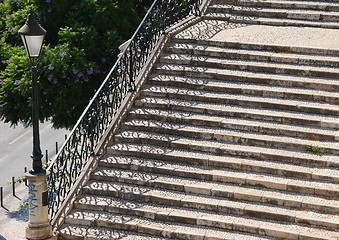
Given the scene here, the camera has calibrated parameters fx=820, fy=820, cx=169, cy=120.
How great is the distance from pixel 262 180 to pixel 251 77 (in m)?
2.36

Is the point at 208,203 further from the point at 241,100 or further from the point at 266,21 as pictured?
the point at 266,21

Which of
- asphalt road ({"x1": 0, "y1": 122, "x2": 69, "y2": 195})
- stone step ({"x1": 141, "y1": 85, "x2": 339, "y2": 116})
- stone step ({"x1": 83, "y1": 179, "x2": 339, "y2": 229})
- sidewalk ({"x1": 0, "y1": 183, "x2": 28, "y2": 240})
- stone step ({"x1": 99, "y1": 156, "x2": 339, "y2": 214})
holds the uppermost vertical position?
stone step ({"x1": 141, "y1": 85, "x2": 339, "y2": 116})

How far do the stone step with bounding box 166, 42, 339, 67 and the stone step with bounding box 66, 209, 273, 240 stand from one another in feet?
12.3

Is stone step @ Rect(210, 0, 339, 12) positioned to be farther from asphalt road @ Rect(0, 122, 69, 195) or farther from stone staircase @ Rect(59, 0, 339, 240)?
asphalt road @ Rect(0, 122, 69, 195)

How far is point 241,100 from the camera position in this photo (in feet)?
46.0

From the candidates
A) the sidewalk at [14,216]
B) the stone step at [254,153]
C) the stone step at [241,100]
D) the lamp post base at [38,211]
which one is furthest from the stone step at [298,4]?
the sidewalk at [14,216]

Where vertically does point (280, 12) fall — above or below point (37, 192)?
above

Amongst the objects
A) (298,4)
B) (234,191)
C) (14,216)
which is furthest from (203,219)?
(14,216)

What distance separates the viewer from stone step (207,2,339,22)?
1622cm

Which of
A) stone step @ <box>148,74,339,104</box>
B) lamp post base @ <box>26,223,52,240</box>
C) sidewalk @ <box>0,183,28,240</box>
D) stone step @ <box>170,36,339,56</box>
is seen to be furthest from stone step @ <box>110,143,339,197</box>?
sidewalk @ <box>0,183,28,240</box>

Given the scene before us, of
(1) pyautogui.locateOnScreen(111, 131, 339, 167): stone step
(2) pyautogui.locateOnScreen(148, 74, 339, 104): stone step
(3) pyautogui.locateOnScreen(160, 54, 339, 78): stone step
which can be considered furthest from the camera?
(3) pyautogui.locateOnScreen(160, 54, 339, 78): stone step

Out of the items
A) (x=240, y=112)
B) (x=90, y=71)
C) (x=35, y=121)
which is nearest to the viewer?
(x=35, y=121)

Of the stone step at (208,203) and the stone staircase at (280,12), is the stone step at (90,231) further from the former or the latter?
the stone staircase at (280,12)

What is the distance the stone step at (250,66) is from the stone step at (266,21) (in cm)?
172
